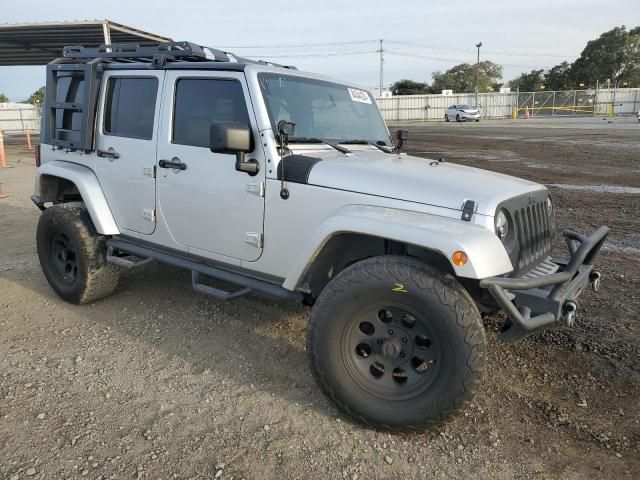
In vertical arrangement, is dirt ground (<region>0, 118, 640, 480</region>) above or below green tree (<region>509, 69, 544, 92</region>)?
below

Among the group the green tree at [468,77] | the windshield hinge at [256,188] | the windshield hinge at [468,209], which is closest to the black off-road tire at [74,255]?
the windshield hinge at [256,188]

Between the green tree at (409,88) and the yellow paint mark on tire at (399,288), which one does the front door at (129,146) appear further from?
the green tree at (409,88)

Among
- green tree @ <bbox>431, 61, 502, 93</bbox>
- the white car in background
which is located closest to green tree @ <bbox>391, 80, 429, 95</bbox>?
green tree @ <bbox>431, 61, 502, 93</bbox>

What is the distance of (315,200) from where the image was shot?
10.3ft

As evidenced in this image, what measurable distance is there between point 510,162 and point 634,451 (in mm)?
12584

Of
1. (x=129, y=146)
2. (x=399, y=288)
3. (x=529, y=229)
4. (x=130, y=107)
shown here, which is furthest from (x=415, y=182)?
(x=130, y=107)

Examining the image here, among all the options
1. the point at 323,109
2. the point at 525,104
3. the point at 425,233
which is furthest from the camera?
the point at 525,104

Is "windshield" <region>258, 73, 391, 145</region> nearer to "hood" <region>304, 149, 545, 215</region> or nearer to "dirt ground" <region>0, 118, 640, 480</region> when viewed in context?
"hood" <region>304, 149, 545, 215</region>

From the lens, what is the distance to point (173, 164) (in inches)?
151

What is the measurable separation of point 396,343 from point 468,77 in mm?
83035

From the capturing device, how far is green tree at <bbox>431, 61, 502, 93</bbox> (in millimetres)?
77250

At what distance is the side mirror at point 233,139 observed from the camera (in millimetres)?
3115

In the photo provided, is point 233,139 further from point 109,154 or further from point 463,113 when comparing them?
point 463,113

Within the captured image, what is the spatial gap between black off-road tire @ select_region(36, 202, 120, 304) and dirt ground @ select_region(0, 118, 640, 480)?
180 millimetres
